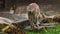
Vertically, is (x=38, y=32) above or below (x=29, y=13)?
below

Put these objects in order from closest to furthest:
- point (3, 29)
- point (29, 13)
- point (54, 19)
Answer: point (3, 29) → point (29, 13) → point (54, 19)

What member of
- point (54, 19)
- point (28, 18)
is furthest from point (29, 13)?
point (54, 19)

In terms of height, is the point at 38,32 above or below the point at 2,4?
below

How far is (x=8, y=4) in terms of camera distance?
11.4 metres

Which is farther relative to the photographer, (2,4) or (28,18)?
(2,4)

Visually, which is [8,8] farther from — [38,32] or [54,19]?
[38,32]

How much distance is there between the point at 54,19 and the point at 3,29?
351 cm

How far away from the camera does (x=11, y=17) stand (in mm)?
8680

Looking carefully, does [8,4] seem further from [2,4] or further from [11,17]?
[11,17]

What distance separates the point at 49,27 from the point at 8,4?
11.8 feet

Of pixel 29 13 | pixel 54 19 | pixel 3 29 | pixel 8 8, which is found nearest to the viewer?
pixel 3 29

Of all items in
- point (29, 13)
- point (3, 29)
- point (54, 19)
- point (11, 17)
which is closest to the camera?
point (3, 29)

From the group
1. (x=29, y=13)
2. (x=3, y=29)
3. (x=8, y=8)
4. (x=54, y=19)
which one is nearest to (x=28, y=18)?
(x=29, y=13)

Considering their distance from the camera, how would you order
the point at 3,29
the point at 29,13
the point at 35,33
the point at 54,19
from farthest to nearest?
the point at 54,19, the point at 29,13, the point at 35,33, the point at 3,29
